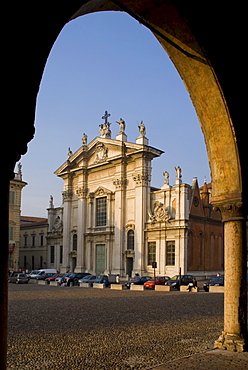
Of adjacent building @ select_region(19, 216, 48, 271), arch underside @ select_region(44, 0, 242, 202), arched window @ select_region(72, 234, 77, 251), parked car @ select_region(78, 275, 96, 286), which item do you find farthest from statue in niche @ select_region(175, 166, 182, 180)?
arch underside @ select_region(44, 0, 242, 202)

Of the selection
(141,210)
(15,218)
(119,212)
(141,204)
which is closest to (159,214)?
(141,210)

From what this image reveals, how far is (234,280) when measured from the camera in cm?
767

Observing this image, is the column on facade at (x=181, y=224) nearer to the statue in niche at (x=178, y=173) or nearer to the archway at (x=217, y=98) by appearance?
the statue in niche at (x=178, y=173)

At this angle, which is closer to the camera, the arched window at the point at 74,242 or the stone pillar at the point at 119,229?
the stone pillar at the point at 119,229

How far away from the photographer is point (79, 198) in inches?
2063

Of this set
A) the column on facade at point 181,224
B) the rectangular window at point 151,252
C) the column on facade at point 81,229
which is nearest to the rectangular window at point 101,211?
the column on facade at point 81,229

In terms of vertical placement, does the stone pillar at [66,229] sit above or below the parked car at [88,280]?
above

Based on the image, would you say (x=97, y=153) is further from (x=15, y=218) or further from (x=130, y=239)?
(x=15, y=218)

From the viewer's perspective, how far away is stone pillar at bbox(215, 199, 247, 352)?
24.7ft

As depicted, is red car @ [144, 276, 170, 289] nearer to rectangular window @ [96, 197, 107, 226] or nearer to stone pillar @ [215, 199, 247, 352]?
rectangular window @ [96, 197, 107, 226]

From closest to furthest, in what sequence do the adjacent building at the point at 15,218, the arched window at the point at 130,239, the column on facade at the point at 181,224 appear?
1. the column on facade at the point at 181,224
2. the arched window at the point at 130,239
3. the adjacent building at the point at 15,218

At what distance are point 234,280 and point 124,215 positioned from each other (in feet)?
128

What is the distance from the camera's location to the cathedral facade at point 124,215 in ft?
139

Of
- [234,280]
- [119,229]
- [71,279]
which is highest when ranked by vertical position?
[119,229]
